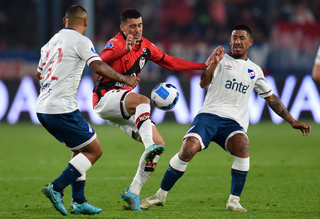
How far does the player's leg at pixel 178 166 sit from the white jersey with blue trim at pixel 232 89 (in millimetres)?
553

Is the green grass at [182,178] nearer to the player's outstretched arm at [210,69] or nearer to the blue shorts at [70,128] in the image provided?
the blue shorts at [70,128]

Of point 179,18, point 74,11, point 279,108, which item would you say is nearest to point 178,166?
point 279,108

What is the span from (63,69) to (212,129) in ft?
5.53

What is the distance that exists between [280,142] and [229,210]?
6789mm

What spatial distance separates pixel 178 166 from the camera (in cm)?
481

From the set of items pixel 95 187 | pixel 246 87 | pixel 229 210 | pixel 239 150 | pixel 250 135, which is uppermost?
pixel 246 87

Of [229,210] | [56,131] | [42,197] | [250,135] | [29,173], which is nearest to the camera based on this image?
[56,131]

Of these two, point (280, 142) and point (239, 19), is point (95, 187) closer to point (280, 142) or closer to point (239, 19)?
point (280, 142)

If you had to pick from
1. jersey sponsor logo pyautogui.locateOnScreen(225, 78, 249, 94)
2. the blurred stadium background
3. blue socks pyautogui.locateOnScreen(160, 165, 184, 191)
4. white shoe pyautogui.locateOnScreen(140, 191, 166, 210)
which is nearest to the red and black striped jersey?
jersey sponsor logo pyautogui.locateOnScreen(225, 78, 249, 94)

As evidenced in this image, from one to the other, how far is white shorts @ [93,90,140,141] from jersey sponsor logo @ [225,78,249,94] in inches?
44.9

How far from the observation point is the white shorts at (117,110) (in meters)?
4.73

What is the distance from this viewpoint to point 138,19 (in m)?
5.04

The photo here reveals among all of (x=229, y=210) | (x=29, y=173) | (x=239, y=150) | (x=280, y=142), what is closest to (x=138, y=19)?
(x=239, y=150)

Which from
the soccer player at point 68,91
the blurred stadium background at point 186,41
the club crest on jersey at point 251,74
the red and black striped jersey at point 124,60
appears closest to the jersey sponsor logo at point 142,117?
the soccer player at point 68,91
